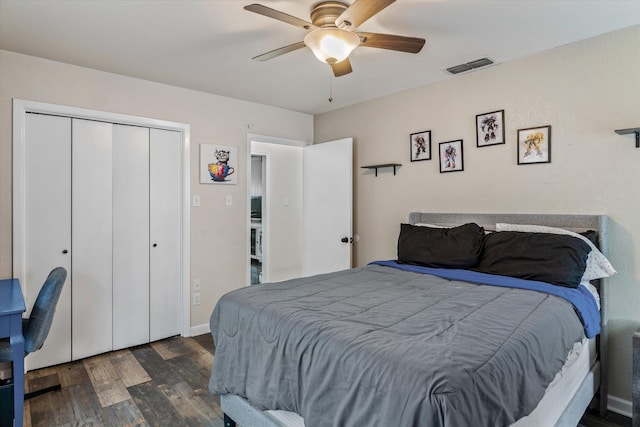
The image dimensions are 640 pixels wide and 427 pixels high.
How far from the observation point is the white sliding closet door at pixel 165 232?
3398 mm

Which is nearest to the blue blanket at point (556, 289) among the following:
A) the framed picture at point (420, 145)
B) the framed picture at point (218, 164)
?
the framed picture at point (420, 145)

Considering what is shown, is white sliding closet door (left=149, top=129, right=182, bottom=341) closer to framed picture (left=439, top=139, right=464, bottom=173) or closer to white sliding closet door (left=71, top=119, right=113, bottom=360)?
white sliding closet door (left=71, top=119, right=113, bottom=360)

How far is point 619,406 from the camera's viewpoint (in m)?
2.34

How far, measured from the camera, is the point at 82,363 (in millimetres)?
2949

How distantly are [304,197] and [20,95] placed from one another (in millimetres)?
2799

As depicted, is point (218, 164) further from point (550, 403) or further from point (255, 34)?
point (550, 403)

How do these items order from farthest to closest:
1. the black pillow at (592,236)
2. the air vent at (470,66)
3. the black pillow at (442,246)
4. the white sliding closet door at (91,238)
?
1. the white sliding closet door at (91,238)
2. the air vent at (470,66)
3. the black pillow at (442,246)
4. the black pillow at (592,236)

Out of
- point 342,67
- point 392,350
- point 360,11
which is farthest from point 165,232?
point 392,350

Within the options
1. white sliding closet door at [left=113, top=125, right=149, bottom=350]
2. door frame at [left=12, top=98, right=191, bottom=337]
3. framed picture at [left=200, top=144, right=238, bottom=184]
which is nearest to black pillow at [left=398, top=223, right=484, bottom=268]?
framed picture at [left=200, top=144, right=238, bottom=184]

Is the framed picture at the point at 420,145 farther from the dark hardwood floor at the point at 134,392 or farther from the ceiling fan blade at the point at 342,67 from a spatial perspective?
the dark hardwood floor at the point at 134,392

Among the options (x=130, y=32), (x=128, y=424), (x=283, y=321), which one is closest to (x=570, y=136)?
(x=283, y=321)

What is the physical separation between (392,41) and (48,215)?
285 centimetres

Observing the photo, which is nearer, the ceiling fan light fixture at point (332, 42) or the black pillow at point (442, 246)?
the ceiling fan light fixture at point (332, 42)

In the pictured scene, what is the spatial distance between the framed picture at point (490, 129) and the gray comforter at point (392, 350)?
1.34 m
